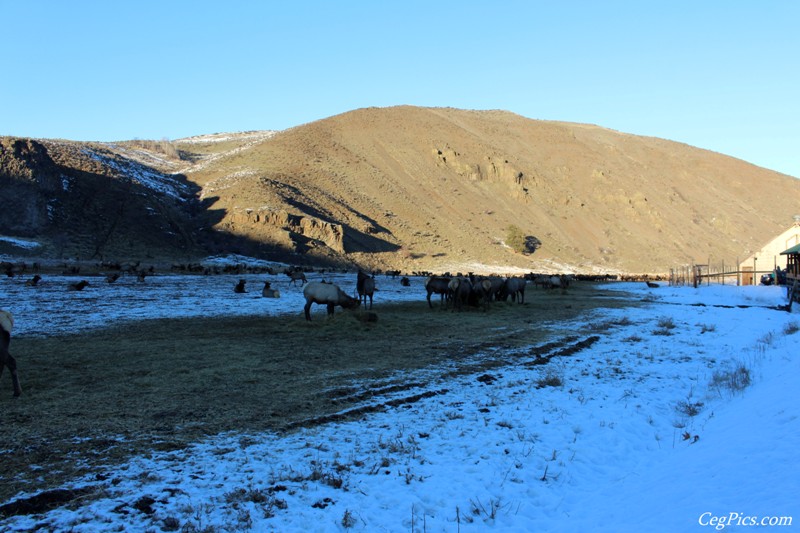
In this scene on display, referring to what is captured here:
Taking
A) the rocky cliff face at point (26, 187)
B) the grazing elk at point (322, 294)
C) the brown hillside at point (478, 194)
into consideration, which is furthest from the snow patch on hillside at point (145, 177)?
the grazing elk at point (322, 294)

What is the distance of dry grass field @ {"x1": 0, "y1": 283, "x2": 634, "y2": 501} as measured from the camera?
686 centimetres

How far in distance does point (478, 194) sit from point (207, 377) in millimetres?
86924

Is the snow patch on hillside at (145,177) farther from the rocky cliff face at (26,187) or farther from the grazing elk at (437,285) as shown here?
the grazing elk at (437,285)

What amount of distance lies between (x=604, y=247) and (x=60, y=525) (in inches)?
3588

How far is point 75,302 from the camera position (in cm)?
2306

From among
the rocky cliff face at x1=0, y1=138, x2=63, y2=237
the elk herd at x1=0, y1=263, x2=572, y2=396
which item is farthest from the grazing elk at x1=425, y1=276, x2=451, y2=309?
the rocky cliff face at x1=0, y1=138, x2=63, y2=237

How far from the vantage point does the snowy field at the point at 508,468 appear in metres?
4.79

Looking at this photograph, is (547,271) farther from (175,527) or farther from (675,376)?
(175,527)

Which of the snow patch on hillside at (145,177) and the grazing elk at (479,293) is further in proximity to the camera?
the snow patch on hillside at (145,177)

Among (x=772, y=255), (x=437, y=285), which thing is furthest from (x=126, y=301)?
(x=772, y=255)

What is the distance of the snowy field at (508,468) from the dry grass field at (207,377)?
2.20ft

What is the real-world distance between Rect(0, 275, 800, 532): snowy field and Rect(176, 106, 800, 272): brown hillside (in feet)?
174

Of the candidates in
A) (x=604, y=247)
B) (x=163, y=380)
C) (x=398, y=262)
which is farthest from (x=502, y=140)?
(x=163, y=380)

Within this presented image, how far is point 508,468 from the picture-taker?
21.2ft
